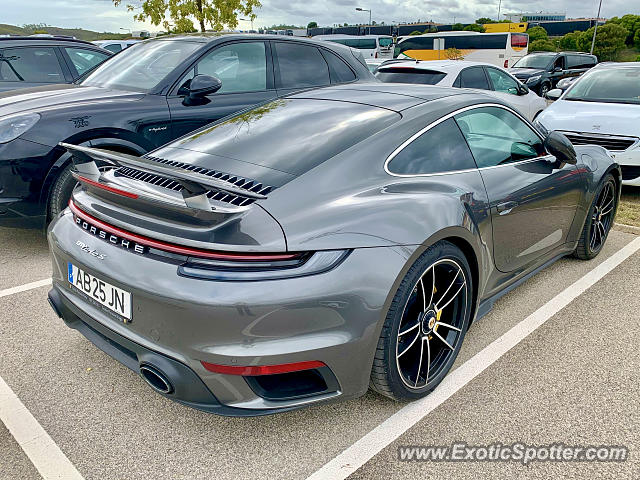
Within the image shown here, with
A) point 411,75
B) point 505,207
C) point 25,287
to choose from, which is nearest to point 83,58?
point 411,75

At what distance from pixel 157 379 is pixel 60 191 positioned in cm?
264

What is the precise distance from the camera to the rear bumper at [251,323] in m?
1.87

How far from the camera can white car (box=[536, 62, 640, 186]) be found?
19.2 feet

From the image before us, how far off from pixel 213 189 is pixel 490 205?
1.50 m

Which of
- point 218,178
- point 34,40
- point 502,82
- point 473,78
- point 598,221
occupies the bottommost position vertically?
point 598,221

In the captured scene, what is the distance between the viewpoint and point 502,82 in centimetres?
870

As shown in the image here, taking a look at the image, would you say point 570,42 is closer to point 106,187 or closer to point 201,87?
point 201,87

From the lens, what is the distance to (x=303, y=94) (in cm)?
324

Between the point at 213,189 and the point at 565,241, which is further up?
the point at 213,189

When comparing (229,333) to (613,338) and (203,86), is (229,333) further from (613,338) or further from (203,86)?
(203,86)

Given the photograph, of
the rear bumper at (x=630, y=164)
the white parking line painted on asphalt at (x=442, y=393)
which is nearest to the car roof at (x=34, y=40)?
the white parking line painted on asphalt at (x=442, y=393)

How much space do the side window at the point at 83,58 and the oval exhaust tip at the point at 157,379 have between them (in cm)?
643

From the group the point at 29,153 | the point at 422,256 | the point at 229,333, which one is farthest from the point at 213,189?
the point at 29,153

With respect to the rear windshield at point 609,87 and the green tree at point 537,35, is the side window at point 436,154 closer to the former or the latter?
the rear windshield at point 609,87
